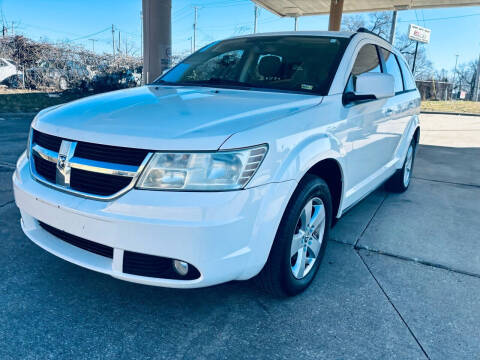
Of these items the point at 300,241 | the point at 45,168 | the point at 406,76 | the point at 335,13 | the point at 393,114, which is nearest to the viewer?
the point at 45,168

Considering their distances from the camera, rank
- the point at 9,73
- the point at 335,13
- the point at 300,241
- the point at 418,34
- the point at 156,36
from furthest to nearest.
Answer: the point at 418,34
the point at 9,73
the point at 335,13
the point at 156,36
the point at 300,241

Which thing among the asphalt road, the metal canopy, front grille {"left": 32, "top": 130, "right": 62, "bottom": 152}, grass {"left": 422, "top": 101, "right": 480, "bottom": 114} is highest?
the metal canopy

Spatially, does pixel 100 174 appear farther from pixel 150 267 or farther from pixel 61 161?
pixel 150 267

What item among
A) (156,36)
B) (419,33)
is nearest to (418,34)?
(419,33)

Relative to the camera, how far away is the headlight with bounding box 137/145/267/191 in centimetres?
193

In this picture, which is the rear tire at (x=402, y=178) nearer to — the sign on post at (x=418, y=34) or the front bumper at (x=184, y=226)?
the front bumper at (x=184, y=226)

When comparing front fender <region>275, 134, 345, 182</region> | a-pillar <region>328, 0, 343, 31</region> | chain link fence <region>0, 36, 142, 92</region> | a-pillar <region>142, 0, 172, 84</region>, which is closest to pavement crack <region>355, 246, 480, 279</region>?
front fender <region>275, 134, 345, 182</region>

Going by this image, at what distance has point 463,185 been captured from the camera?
5625 mm

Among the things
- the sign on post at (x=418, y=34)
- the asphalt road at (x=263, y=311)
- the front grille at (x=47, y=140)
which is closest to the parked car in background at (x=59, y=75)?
the asphalt road at (x=263, y=311)

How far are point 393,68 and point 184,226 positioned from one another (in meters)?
3.36

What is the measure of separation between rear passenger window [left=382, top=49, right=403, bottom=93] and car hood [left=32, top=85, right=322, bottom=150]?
1.73 m

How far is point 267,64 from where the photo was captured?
10.8ft

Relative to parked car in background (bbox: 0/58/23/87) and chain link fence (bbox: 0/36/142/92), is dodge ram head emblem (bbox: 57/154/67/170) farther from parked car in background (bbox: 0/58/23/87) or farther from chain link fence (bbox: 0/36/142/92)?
parked car in background (bbox: 0/58/23/87)

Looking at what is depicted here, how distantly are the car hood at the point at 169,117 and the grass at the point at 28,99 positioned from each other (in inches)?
351
